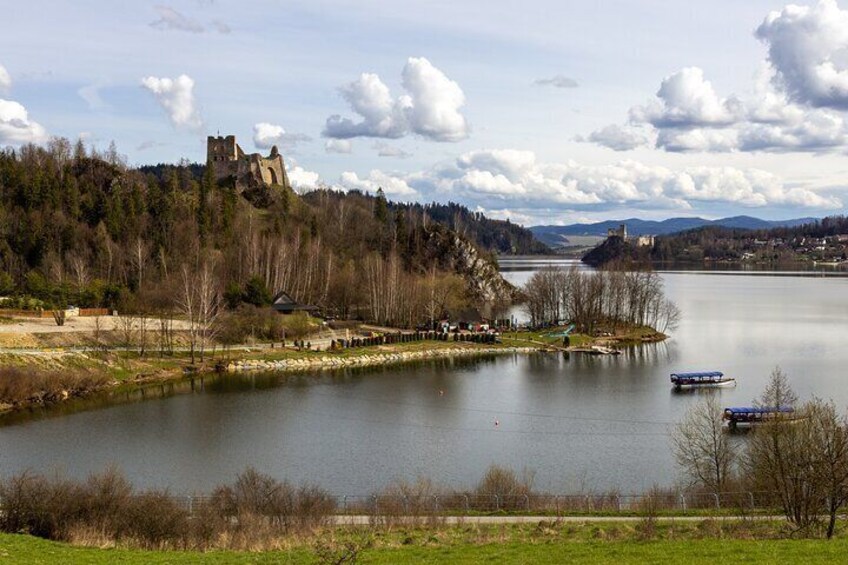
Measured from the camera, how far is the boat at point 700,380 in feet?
167

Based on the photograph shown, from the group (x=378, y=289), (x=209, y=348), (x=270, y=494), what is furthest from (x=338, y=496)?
(x=378, y=289)

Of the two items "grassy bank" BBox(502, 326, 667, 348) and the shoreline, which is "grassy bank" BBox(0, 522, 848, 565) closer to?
the shoreline

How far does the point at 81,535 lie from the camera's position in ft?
62.0

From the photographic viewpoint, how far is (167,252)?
8656 cm

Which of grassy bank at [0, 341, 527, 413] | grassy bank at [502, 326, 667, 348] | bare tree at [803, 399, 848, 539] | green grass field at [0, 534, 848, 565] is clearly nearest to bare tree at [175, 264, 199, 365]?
grassy bank at [0, 341, 527, 413]

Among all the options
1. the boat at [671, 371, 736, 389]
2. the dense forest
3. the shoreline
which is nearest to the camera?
the shoreline

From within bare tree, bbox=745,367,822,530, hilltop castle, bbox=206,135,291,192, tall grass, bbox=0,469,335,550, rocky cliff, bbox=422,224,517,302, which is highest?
hilltop castle, bbox=206,135,291,192

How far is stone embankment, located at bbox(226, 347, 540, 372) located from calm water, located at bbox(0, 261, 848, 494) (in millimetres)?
3199

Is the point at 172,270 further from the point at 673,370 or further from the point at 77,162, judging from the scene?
the point at 673,370

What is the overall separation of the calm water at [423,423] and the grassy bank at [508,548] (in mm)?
9083

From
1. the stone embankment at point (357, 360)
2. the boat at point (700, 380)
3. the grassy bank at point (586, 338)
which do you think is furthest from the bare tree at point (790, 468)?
the grassy bank at point (586, 338)

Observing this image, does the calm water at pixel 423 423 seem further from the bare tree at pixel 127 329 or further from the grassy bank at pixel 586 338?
the bare tree at pixel 127 329

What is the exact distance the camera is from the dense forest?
70.9 meters

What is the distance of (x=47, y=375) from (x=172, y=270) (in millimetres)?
36266
